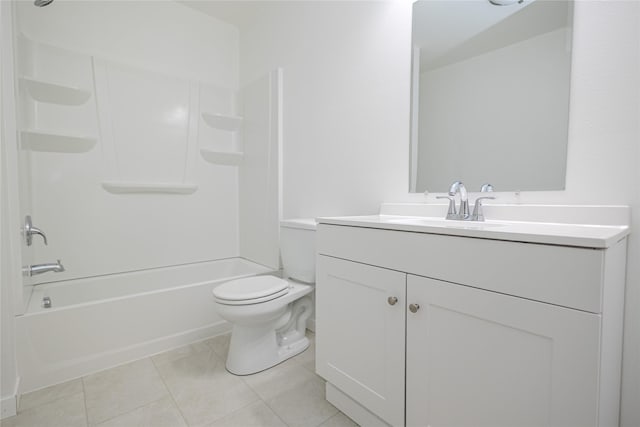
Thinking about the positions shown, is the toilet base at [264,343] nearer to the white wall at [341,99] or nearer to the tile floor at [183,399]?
the tile floor at [183,399]

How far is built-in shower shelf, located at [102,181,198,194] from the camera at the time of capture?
218cm

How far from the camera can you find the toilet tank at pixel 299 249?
1.83 meters

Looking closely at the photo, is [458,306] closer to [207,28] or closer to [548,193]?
[548,193]

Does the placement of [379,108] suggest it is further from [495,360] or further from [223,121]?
[223,121]

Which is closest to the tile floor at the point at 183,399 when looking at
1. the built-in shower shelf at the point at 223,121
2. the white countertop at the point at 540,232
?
the white countertop at the point at 540,232

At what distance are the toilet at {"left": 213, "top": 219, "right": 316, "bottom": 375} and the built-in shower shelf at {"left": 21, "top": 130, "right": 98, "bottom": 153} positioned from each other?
1.42 metres

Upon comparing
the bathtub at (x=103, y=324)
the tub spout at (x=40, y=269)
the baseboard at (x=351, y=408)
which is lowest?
the baseboard at (x=351, y=408)

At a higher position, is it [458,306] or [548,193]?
[548,193]

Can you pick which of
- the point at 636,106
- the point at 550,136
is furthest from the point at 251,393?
the point at 636,106

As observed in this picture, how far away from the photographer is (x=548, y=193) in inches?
44.4

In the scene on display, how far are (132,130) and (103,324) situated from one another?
1.41 metres

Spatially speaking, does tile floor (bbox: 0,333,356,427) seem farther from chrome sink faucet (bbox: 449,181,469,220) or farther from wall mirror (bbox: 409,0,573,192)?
wall mirror (bbox: 409,0,573,192)

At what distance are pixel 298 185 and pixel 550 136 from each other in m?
1.50

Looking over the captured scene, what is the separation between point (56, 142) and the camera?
1.95m
